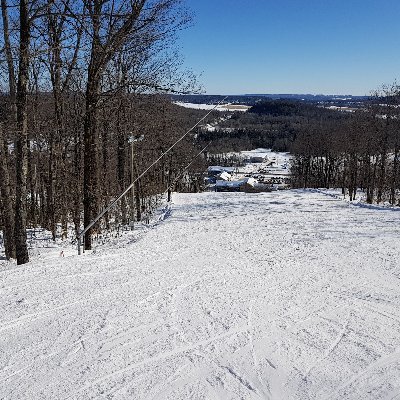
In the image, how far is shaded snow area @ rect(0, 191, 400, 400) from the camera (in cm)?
324

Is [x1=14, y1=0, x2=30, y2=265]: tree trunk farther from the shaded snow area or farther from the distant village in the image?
the distant village

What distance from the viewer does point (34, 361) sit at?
357 centimetres

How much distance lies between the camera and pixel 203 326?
14.2 ft

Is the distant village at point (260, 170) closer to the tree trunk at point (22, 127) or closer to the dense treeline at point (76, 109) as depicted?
the dense treeline at point (76, 109)

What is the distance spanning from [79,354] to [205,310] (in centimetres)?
163

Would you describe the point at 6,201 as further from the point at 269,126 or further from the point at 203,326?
the point at 269,126

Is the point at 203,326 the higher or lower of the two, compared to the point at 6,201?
lower

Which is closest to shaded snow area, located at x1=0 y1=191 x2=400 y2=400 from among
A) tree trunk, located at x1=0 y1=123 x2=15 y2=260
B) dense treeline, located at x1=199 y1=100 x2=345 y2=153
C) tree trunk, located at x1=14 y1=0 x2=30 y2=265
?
tree trunk, located at x1=14 y1=0 x2=30 y2=265

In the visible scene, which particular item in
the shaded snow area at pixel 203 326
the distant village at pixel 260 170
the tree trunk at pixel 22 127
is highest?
the tree trunk at pixel 22 127

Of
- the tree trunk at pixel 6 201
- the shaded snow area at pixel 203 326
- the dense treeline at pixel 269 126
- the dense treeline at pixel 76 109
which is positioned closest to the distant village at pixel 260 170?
the dense treeline at pixel 269 126

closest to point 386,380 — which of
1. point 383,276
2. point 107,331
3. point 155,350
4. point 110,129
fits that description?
point 155,350

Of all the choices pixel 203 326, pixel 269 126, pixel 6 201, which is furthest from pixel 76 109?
pixel 269 126

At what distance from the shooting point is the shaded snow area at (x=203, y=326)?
3236 millimetres

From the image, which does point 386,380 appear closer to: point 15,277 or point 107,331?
point 107,331
